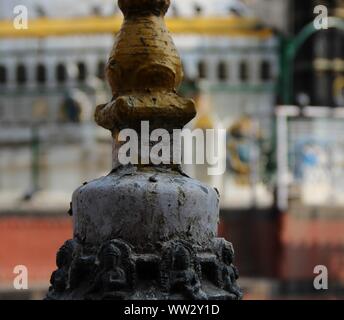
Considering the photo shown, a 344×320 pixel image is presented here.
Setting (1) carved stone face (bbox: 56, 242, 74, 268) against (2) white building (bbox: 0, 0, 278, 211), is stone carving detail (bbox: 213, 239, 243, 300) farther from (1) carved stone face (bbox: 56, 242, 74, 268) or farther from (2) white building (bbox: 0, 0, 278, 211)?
(2) white building (bbox: 0, 0, 278, 211)

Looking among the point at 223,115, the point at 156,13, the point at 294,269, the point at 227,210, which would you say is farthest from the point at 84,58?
the point at 156,13

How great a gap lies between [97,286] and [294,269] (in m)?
9.90

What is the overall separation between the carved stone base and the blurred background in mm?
8511

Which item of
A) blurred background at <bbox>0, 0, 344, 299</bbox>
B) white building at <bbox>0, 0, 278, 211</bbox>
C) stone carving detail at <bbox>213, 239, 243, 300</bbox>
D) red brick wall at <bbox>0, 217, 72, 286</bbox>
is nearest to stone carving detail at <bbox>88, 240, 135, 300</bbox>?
stone carving detail at <bbox>213, 239, 243, 300</bbox>

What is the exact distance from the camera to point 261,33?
15906 mm

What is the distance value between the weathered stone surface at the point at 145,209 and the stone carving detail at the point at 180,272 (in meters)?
0.07

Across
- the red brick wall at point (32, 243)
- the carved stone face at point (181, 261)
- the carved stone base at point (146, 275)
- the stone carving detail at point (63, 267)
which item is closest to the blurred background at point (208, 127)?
the red brick wall at point (32, 243)

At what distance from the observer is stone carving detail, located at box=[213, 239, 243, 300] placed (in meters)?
3.13

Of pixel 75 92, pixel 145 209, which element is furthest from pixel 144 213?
pixel 75 92

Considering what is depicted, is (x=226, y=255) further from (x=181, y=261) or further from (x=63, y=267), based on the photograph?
(x=63, y=267)

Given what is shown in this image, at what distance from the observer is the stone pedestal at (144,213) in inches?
119

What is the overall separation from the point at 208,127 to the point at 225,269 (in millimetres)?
11438

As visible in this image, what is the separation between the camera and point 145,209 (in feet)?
10.2
